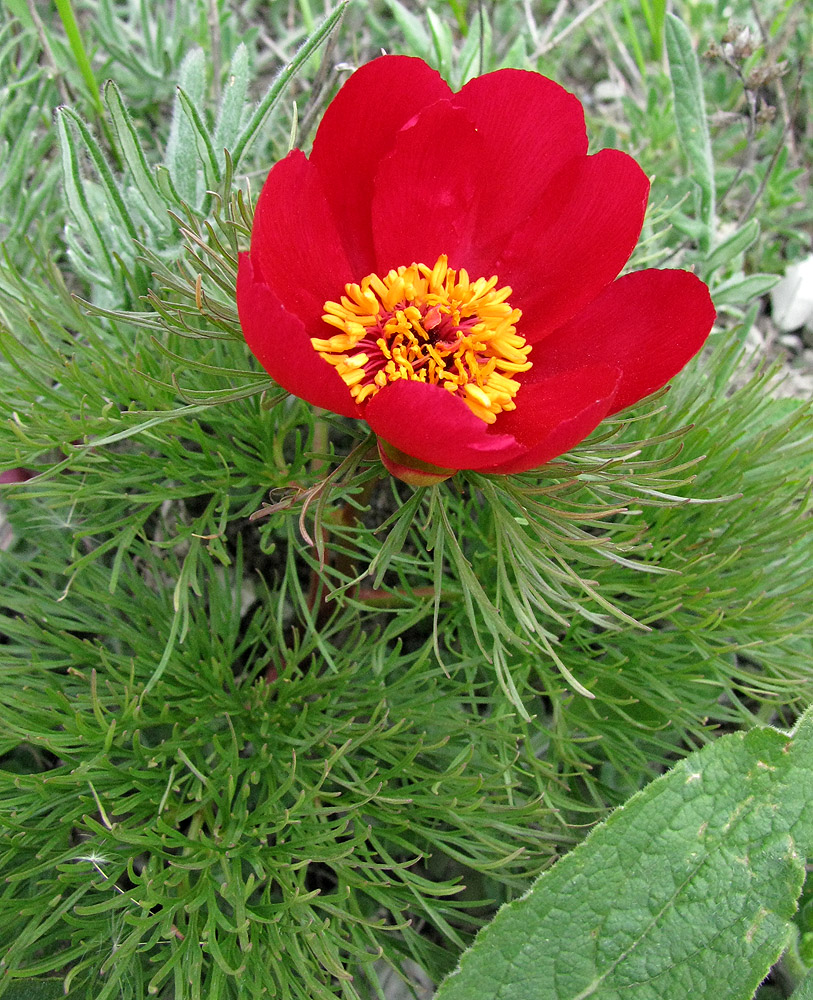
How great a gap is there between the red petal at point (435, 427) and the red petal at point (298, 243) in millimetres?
212

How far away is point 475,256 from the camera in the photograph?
4.12 feet

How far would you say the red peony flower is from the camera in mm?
1091

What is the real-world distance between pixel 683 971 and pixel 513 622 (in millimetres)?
510

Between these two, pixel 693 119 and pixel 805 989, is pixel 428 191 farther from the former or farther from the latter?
pixel 805 989

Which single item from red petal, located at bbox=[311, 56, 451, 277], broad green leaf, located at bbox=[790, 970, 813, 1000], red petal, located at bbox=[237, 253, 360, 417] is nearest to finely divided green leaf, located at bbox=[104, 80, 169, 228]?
red petal, located at bbox=[311, 56, 451, 277]

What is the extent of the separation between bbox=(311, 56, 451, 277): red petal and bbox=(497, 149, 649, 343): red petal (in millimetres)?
198

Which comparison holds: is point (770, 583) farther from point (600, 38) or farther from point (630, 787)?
point (600, 38)

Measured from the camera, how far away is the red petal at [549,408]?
3.07ft

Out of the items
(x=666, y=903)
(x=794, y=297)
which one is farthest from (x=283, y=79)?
(x=794, y=297)

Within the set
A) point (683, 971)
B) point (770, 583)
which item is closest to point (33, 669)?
point (683, 971)

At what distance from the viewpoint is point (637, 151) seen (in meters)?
2.01

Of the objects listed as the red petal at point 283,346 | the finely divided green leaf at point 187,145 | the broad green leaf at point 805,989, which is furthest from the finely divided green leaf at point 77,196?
the broad green leaf at point 805,989

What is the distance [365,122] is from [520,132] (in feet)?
0.65

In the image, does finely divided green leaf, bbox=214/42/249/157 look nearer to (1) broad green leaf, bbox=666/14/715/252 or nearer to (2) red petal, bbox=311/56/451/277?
(2) red petal, bbox=311/56/451/277
